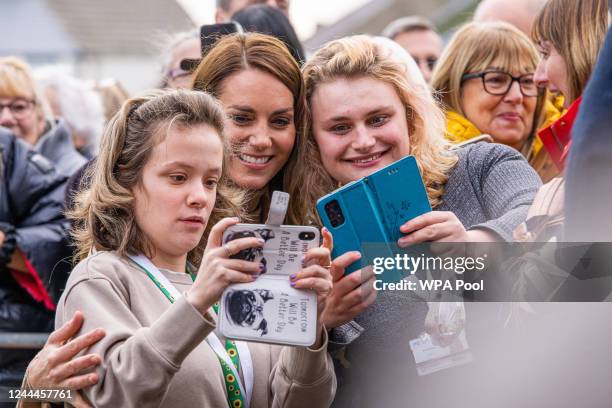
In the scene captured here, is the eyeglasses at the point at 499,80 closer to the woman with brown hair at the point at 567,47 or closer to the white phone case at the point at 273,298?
the woman with brown hair at the point at 567,47

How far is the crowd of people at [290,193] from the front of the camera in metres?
1.99

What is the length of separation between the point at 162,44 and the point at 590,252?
121 inches

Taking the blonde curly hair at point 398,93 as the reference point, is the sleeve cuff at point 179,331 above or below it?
below

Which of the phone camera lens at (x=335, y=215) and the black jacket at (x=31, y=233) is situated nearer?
the phone camera lens at (x=335, y=215)

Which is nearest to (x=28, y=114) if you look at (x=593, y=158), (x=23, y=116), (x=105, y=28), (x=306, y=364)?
(x=23, y=116)

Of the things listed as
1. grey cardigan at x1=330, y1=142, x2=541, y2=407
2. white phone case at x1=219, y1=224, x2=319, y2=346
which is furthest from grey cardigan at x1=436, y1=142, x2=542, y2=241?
white phone case at x1=219, y1=224, x2=319, y2=346

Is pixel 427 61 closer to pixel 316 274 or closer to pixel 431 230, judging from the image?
pixel 431 230

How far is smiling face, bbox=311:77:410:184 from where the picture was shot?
2.64 metres

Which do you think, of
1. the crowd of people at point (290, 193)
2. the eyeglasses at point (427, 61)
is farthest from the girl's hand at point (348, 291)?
the eyeglasses at point (427, 61)

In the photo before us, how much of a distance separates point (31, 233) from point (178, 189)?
1.53 m

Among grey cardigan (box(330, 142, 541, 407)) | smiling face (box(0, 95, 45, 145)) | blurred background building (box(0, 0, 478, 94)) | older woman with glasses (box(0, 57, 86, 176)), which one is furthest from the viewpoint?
blurred background building (box(0, 0, 478, 94))

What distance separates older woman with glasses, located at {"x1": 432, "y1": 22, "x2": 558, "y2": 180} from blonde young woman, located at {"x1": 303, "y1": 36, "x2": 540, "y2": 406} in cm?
61
